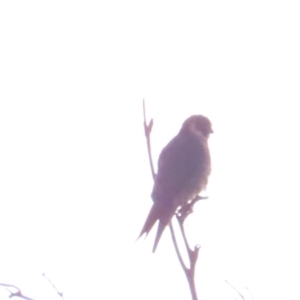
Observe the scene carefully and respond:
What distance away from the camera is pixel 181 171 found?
5844 millimetres

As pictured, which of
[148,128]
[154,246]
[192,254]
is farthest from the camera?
[154,246]

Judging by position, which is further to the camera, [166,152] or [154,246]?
[166,152]

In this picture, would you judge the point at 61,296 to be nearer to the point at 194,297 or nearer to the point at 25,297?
the point at 25,297

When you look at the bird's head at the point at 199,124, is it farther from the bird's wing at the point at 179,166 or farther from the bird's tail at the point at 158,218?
the bird's tail at the point at 158,218

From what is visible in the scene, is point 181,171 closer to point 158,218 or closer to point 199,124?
point 158,218

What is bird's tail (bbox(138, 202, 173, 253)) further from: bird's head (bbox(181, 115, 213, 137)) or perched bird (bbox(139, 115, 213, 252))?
bird's head (bbox(181, 115, 213, 137))

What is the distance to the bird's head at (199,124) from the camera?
670 cm

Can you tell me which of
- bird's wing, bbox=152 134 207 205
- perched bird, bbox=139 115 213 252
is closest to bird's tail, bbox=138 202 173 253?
perched bird, bbox=139 115 213 252

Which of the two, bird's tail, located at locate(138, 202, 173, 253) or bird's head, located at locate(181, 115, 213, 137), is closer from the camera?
bird's tail, located at locate(138, 202, 173, 253)

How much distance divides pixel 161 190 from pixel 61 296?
249 cm

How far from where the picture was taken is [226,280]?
3.70 m

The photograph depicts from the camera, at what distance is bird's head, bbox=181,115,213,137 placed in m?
6.70

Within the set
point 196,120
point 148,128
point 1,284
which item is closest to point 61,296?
point 1,284

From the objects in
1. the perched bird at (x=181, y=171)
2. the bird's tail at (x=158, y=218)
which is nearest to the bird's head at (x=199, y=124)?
the perched bird at (x=181, y=171)
